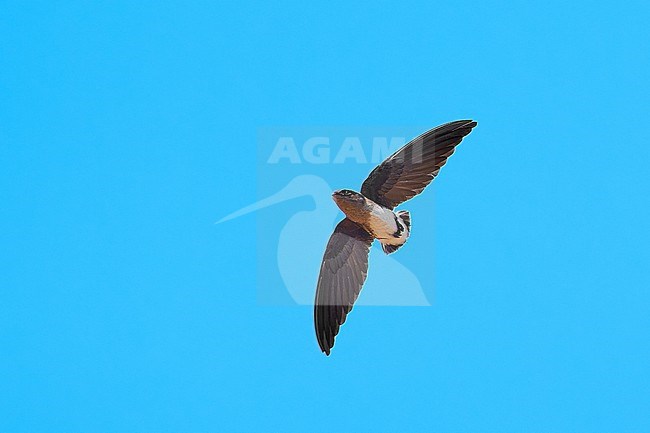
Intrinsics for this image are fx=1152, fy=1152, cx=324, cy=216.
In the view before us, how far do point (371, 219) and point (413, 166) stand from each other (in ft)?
2.40

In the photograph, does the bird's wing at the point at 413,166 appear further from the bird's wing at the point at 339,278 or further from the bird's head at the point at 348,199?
the bird's wing at the point at 339,278

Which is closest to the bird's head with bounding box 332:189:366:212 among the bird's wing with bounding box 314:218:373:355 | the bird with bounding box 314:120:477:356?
the bird with bounding box 314:120:477:356

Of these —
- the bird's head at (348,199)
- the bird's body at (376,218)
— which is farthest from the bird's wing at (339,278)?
the bird's head at (348,199)

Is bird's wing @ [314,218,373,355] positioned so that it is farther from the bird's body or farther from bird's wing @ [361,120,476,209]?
bird's wing @ [361,120,476,209]

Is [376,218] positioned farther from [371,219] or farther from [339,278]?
[339,278]

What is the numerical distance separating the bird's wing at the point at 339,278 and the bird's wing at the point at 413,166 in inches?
20.8

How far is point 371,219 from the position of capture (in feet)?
41.0

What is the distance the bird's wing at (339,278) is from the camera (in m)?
12.9

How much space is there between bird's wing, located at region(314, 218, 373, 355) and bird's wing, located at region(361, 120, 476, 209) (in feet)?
1.73

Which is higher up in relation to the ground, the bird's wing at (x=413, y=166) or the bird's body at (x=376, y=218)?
the bird's wing at (x=413, y=166)

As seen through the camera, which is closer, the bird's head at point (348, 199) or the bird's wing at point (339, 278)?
the bird's head at point (348, 199)

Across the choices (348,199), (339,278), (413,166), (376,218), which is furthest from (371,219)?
(339,278)

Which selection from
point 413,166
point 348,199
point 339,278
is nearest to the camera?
point 348,199

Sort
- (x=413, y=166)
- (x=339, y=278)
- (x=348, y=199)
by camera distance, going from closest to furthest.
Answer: (x=348, y=199) → (x=413, y=166) → (x=339, y=278)
